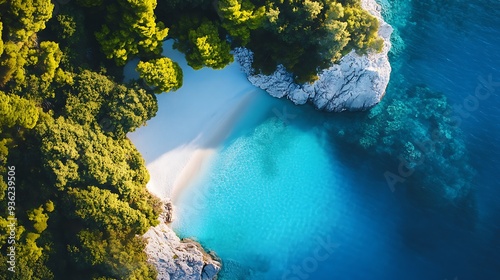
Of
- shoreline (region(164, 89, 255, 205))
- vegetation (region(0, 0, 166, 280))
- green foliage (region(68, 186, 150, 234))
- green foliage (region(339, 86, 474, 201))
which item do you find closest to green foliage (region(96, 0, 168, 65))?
vegetation (region(0, 0, 166, 280))

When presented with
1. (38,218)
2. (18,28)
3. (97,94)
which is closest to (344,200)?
(97,94)

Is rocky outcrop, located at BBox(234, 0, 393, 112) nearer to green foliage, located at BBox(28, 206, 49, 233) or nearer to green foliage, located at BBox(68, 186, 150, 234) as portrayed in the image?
green foliage, located at BBox(68, 186, 150, 234)

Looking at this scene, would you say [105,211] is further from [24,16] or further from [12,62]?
[24,16]

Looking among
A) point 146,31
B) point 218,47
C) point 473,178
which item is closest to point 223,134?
point 218,47

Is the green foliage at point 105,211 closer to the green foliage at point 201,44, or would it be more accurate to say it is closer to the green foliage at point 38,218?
the green foliage at point 38,218

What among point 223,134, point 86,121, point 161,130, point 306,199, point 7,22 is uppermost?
point 7,22

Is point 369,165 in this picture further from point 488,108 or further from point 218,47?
point 218,47
